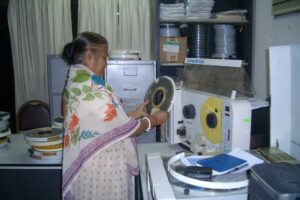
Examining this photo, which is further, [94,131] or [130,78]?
[130,78]

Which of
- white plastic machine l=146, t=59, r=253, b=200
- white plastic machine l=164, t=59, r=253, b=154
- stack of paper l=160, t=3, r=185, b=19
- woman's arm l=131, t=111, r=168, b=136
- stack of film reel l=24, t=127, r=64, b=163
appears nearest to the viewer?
white plastic machine l=146, t=59, r=253, b=200

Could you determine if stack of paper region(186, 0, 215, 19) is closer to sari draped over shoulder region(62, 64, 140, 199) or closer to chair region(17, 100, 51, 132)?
sari draped over shoulder region(62, 64, 140, 199)

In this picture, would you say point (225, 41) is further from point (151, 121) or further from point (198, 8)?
point (151, 121)

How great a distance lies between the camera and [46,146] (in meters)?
1.63

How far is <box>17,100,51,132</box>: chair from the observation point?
8.30 feet

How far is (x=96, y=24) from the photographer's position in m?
2.78

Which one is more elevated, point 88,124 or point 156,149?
point 88,124

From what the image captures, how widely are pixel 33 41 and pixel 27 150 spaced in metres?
1.43

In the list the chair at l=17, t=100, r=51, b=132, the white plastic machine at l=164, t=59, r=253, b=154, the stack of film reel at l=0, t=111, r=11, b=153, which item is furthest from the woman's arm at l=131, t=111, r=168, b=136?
the chair at l=17, t=100, r=51, b=132

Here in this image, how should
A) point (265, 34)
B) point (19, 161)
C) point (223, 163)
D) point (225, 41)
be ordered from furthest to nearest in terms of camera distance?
point (225, 41) < point (265, 34) < point (19, 161) < point (223, 163)

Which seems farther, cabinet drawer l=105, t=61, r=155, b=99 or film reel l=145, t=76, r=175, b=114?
cabinet drawer l=105, t=61, r=155, b=99

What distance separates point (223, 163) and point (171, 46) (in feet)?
5.08

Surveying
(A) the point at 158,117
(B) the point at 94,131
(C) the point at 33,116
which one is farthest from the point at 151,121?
(C) the point at 33,116

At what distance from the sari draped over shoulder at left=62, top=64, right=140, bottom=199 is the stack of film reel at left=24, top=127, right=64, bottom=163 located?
1.40ft
